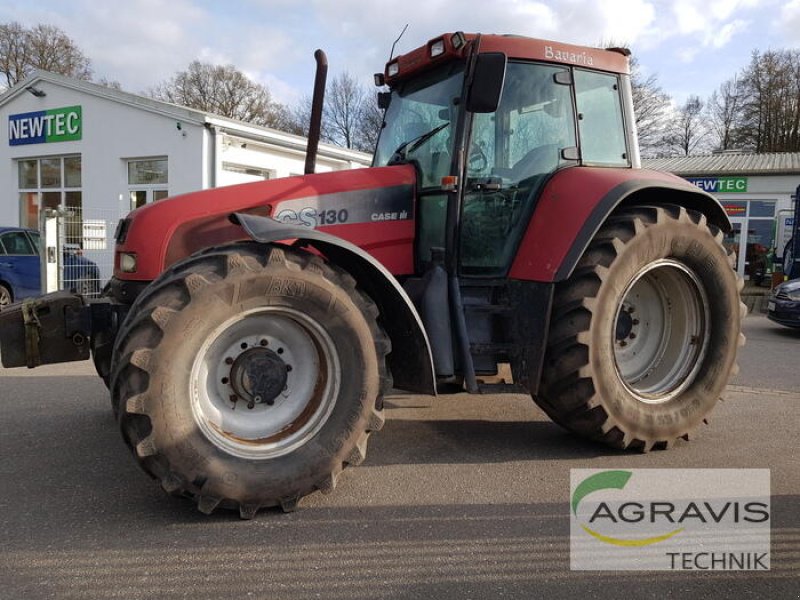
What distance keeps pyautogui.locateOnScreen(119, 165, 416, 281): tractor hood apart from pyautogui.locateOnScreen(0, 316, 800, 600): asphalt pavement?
4.09 feet

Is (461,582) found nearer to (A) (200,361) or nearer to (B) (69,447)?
(A) (200,361)

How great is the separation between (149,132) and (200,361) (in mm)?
13485

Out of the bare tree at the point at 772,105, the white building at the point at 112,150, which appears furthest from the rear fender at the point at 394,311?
the bare tree at the point at 772,105

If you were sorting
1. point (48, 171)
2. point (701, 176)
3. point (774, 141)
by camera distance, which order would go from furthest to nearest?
point (774, 141) < point (701, 176) < point (48, 171)

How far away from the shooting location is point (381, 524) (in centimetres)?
322

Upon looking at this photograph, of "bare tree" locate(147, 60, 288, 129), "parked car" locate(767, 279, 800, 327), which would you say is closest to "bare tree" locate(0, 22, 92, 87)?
"bare tree" locate(147, 60, 288, 129)

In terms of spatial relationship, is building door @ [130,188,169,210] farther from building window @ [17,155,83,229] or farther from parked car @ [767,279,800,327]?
parked car @ [767,279,800,327]

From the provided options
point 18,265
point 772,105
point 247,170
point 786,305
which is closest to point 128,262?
point 18,265

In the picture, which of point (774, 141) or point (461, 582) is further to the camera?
point (774, 141)

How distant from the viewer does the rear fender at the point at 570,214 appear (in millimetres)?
3875

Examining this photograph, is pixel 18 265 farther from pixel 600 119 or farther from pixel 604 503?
pixel 604 503

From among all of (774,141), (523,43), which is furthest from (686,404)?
(774,141)

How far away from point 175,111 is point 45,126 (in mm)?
4536

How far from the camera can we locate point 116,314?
12.4ft
